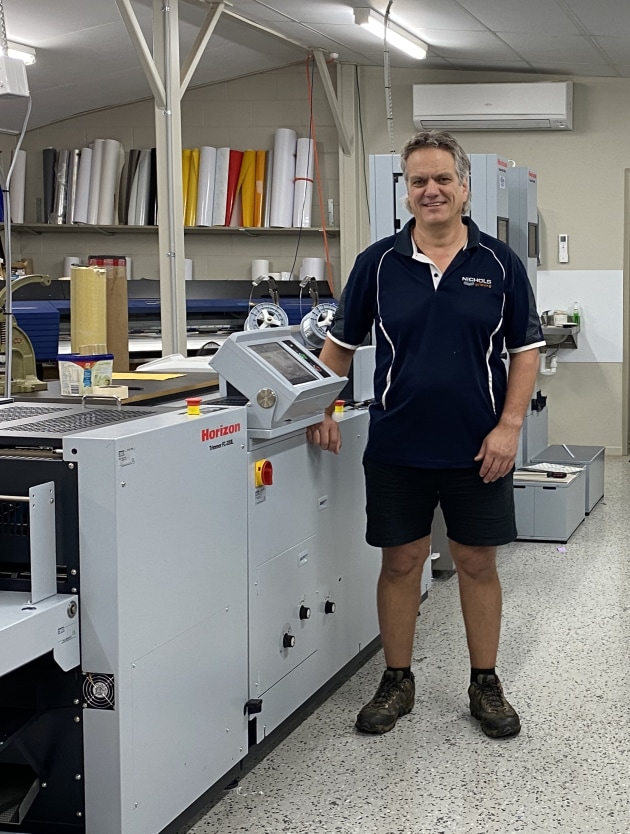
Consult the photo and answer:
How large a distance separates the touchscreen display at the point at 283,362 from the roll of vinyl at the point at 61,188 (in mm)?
5301

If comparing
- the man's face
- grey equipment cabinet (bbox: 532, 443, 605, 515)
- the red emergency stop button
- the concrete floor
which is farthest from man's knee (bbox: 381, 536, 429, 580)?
grey equipment cabinet (bbox: 532, 443, 605, 515)

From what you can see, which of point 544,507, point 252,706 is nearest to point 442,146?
point 252,706

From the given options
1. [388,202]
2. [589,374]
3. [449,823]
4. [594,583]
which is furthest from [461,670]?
[589,374]

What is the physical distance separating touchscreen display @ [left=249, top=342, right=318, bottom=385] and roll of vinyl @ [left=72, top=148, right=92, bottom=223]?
204 inches

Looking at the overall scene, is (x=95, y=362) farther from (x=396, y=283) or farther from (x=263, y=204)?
(x=263, y=204)

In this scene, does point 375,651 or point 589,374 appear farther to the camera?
point 589,374

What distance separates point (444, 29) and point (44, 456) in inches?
198

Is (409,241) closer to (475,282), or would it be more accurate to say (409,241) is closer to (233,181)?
(475,282)

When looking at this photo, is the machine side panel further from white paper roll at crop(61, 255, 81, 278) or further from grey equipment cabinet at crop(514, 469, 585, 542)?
white paper roll at crop(61, 255, 81, 278)

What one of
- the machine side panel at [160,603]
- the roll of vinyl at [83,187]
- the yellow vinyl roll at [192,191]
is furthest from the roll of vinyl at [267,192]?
the machine side panel at [160,603]

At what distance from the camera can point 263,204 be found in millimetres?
7801

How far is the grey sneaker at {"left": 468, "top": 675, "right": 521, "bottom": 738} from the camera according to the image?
2941 millimetres

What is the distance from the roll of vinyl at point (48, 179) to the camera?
25.2ft

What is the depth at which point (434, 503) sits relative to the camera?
3.02 metres
